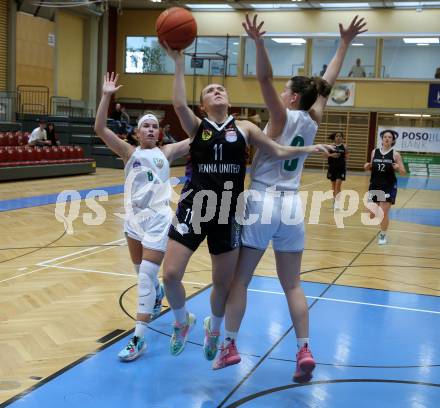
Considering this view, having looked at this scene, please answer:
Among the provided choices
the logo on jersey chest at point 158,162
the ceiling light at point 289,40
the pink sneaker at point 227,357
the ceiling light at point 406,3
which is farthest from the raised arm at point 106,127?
the ceiling light at point 289,40

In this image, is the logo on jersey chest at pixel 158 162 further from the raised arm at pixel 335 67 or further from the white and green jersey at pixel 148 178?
the raised arm at pixel 335 67

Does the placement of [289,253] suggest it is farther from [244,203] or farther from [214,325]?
[214,325]

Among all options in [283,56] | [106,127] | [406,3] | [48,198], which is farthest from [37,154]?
[406,3]

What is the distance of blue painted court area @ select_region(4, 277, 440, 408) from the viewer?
3.27 metres

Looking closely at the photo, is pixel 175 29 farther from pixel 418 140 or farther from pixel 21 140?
pixel 418 140

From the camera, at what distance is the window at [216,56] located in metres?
27.1

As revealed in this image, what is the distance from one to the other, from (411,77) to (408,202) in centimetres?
1275

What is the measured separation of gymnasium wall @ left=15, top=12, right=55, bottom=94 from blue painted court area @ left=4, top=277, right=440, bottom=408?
20.2m

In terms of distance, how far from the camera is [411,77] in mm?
25328

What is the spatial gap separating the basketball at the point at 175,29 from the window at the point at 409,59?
2384 centimetres

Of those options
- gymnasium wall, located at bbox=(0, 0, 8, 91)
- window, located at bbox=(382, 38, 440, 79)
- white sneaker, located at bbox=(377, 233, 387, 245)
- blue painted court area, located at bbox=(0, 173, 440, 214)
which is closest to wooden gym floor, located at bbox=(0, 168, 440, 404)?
blue painted court area, located at bbox=(0, 173, 440, 214)

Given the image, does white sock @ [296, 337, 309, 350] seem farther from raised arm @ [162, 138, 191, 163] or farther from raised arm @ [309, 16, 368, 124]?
raised arm @ [162, 138, 191, 163]

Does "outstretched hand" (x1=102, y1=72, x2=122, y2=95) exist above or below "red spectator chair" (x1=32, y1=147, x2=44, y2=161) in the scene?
above

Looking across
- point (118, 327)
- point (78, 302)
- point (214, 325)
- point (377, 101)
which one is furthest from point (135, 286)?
point (377, 101)
